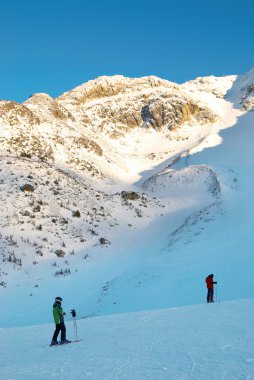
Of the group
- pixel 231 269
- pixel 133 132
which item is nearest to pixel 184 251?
pixel 231 269

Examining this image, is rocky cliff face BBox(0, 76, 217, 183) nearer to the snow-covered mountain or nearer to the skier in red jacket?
the snow-covered mountain

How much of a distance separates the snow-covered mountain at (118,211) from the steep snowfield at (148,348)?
91 cm

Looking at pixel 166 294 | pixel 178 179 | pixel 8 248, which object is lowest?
pixel 166 294

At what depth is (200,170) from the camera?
4612 centimetres

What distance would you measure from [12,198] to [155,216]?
43.4ft

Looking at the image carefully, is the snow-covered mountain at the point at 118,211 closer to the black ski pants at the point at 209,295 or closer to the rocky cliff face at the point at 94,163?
the rocky cliff face at the point at 94,163

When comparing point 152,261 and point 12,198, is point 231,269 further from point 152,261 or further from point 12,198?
point 12,198

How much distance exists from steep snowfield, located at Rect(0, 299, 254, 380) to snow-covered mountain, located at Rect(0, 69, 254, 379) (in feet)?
2.98

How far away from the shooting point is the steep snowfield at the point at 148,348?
785 centimetres

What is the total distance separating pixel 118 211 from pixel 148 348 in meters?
26.6

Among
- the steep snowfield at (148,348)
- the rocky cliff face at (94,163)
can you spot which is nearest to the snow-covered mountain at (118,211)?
the rocky cliff face at (94,163)

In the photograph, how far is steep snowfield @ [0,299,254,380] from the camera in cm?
785

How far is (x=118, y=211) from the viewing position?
3659 cm

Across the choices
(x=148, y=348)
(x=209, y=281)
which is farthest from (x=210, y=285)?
(x=148, y=348)
